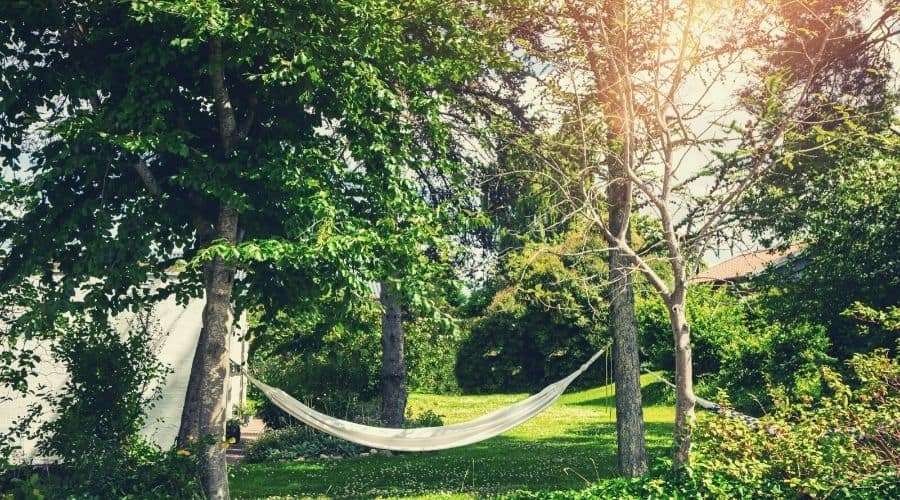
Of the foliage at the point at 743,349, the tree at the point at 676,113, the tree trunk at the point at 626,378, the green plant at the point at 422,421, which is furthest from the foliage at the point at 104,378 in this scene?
the foliage at the point at 743,349

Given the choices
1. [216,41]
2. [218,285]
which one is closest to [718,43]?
[216,41]

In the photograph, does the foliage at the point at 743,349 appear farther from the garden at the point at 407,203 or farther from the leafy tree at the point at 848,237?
the leafy tree at the point at 848,237

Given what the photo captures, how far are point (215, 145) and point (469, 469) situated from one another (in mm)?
5645

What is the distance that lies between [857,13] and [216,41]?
7423 mm

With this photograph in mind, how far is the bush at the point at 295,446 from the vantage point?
12.4 m

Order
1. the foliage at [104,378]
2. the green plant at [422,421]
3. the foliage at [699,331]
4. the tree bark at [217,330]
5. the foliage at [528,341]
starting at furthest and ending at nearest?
the foliage at [528,341]
the foliage at [699,331]
the green plant at [422,421]
the foliage at [104,378]
the tree bark at [217,330]

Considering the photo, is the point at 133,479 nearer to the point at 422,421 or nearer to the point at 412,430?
the point at 412,430

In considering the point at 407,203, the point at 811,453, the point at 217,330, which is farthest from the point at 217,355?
the point at 811,453

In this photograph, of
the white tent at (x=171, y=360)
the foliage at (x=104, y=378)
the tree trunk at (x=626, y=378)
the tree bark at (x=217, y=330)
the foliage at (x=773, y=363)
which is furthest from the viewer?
the white tent at (x=171, y=360)

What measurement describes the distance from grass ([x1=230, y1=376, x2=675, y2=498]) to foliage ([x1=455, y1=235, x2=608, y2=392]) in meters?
7.71

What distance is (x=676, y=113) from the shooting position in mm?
7480

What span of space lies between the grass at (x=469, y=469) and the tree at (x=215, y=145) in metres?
1.81

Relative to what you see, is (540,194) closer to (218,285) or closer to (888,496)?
(218,285)

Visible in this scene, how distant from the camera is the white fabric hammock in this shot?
8438mm
